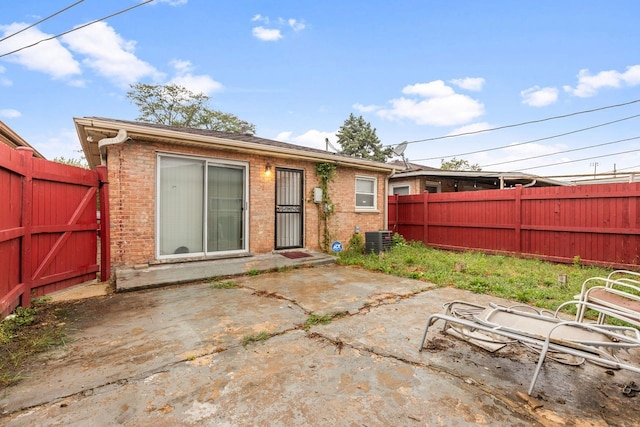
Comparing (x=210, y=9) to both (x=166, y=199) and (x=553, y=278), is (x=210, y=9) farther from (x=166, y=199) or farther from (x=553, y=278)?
(x=553, y=278)

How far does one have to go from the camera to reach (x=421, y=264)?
6379mm

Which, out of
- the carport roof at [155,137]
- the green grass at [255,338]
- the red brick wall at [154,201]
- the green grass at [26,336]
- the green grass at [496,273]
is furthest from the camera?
the red brick wall at [154,201]

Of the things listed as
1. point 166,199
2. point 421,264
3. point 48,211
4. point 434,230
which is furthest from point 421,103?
point 48,211

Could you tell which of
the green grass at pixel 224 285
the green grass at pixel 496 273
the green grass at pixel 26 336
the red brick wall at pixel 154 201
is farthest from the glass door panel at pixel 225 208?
the green grass at pixel 26 336

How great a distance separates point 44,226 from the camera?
379 centimetres

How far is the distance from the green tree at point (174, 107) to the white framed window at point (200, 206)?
14.6m

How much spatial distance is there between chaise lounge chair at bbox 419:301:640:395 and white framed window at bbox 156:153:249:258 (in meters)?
4.83

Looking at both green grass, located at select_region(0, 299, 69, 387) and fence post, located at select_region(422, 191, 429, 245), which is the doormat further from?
fence post, located at select_region(422, 191, 429, 245)

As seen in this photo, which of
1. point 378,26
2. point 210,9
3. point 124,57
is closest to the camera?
point 210,9

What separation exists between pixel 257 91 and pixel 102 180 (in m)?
12.6

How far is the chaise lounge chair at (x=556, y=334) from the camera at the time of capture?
1.70 meters

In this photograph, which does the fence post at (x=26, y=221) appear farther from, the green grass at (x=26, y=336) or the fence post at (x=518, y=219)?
the fence post at (x=518, y=219)

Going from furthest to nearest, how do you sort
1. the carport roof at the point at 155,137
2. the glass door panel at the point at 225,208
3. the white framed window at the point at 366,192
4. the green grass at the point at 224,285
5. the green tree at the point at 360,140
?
the green tree at the point at 360,140, the white framed window at the point at 366,192, the glass door panel at the point at 225,208, the carport roof at the point at 155,137, the green grass at the point at 224,285

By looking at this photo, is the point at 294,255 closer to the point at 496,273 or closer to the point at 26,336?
the point at 496,273
